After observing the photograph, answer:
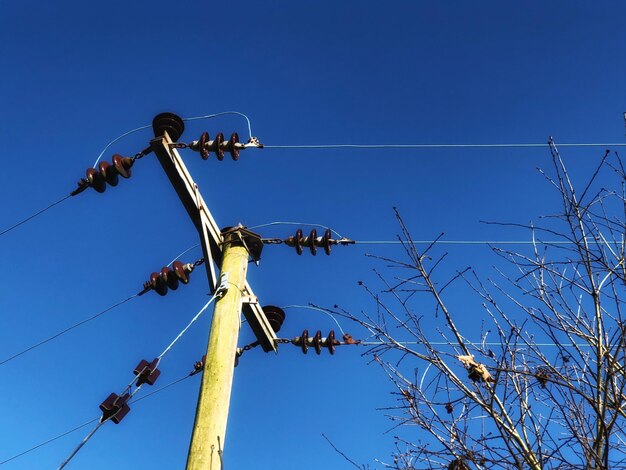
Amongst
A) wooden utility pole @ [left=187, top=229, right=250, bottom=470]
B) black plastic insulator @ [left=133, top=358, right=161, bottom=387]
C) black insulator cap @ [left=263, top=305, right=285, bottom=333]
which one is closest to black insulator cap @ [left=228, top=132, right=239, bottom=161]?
wooden utility pole @ [left=187, top=229, right=250, bottom=470]

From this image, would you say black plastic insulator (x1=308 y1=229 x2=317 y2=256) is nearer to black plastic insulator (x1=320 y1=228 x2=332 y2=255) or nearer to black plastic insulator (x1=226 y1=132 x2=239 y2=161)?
black plastic insulator (x1=320 y1=228 x2=332 y2=255)

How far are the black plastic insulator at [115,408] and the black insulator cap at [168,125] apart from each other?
2321mm

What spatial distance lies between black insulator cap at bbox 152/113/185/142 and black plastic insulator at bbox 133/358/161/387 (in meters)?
2.02

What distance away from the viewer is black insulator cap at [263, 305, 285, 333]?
6.14 meters

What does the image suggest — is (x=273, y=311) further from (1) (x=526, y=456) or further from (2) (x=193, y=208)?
(1) (x=526, y=456)

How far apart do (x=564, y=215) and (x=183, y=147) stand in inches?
130

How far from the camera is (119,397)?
5.14m

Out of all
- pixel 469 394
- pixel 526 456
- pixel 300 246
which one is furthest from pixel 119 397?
pixel 526 456

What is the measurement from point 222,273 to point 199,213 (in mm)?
609

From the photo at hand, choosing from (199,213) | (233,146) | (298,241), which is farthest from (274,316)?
(233,146)

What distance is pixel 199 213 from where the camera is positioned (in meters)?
5.74

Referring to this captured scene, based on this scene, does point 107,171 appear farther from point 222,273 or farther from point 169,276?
point 222,273

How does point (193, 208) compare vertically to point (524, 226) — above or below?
above

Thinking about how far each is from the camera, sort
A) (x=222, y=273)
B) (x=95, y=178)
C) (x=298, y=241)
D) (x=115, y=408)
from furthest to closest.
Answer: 1. (x=298, y=241)
2. (x=95, y=178)
3. (x=222, y=273)
4. (x=115, y=408)
